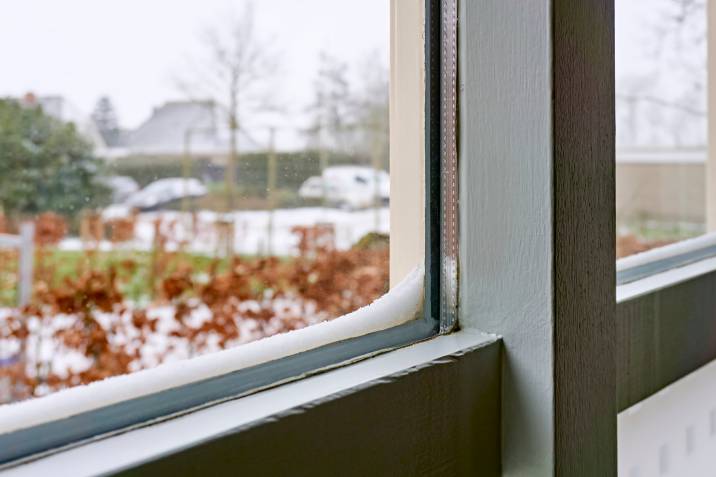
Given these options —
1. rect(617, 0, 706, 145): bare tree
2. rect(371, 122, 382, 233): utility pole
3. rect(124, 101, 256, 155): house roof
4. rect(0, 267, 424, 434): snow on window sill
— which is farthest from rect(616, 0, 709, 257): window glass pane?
rect(124, 101, 256, 155): house roof

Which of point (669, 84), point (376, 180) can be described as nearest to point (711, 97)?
point (669, 84)

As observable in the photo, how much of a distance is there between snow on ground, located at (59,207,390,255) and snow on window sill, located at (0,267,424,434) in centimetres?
19

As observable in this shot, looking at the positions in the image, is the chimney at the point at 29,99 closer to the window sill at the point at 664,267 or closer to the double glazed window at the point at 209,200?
the double glazed window at the point at 209,200

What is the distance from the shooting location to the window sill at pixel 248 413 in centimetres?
40

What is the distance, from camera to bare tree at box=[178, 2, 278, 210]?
0.81 m

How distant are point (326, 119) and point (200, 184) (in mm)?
288

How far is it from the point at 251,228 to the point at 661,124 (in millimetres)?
1235

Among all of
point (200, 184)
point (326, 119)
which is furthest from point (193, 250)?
point (326, 119)

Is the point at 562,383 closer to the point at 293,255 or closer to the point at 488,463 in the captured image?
the point at 488,463

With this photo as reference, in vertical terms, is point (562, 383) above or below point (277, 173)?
below

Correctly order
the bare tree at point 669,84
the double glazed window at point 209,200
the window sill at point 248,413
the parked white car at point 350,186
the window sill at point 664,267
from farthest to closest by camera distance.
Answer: the bare tree at point 669,84, the window sill at point 664,267, the parked white car at point 350,186, the double glazed window at point 209,200, the window sill at point 248,413

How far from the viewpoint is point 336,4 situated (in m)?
0.94

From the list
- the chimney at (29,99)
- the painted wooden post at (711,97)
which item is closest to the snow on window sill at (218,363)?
the chimney at (29,99)

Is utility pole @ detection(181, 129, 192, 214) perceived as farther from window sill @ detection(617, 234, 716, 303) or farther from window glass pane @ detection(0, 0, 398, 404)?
window sill @ detection(617, 234, 716, 303)
